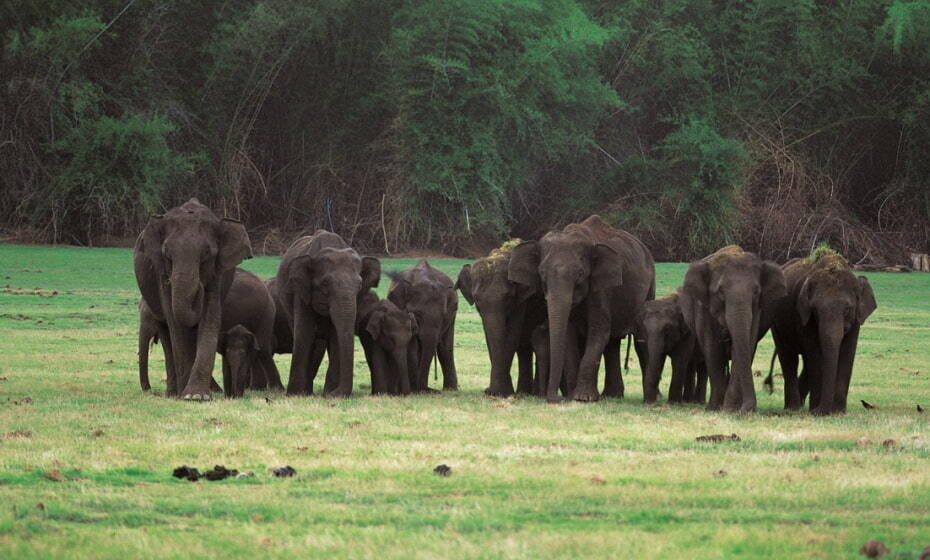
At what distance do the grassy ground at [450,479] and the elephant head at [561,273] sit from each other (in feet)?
1.92

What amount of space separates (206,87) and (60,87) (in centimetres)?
396

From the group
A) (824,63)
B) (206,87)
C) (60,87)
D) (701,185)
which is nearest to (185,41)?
(206,87)

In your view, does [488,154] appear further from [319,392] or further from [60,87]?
[319,392]

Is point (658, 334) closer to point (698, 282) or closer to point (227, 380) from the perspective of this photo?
point (698, 282)

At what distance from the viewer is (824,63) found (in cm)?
3934

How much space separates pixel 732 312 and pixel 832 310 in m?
0.84

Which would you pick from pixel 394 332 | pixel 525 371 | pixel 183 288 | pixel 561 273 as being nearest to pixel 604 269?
pixel 561 273

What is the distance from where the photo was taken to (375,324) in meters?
12.9

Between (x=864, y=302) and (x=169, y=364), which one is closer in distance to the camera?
(x=864, y=302)

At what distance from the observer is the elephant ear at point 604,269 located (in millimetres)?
13250

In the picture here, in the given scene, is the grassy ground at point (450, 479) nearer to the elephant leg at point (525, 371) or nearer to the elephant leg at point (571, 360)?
the elephant leg at point (571, 360)

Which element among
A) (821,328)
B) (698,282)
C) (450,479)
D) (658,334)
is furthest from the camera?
(658,334)

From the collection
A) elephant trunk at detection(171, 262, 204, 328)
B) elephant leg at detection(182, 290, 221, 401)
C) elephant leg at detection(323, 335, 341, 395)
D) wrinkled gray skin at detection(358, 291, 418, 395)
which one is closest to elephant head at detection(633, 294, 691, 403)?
wrinkled gray skin at detection(358, 291, 418, 395)

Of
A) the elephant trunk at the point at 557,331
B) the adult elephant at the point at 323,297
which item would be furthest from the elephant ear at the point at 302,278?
Result: the elephant trunk at the point at 557,331
